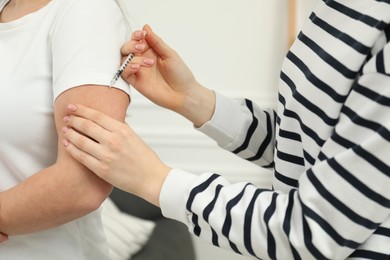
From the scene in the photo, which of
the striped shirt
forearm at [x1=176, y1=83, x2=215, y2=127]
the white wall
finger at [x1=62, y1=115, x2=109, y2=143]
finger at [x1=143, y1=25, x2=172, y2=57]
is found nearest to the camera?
the striped shirt

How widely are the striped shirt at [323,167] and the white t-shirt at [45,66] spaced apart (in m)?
0.23

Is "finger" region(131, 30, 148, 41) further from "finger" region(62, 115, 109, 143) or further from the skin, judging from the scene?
"finger" region(62, 115, 109, 143)

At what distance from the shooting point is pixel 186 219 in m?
0.90

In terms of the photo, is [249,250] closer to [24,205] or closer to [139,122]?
[24,205]

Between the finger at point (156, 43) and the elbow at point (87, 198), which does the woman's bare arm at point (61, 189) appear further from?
the finger at point (156, 43)

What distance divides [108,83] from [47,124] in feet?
0.44

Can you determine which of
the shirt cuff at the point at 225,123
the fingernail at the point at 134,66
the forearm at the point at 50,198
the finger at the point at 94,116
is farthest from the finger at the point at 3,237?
the shirt cuff at the point at 225,123

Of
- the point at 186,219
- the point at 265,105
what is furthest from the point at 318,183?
the point at 265,105

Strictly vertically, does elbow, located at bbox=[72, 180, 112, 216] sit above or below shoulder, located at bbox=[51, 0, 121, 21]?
below

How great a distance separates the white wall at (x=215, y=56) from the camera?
2.08 metres

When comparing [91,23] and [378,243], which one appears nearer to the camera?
[378,243]

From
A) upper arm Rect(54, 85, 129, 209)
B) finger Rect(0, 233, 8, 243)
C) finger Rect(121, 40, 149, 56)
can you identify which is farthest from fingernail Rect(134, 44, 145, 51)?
finger Rect(0, 233, 8, 243)

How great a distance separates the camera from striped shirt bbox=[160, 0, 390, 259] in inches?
28.7

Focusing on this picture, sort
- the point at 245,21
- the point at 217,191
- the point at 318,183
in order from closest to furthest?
the point at 318,183
the point at 217,191
the point at 245,21
